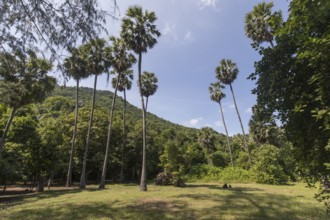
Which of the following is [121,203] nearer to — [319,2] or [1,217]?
[1,217]

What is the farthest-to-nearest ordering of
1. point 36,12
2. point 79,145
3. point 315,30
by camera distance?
point 79,145, point 36,12, point 315,30

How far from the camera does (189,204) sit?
1266 cm

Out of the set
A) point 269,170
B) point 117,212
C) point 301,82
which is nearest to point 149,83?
point 269,170

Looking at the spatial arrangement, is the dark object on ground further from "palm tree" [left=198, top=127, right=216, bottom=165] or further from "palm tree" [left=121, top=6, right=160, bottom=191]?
"palm tree" [left=198, top=127, right=216, bottom=165]

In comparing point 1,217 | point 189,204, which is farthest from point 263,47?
point 1,217

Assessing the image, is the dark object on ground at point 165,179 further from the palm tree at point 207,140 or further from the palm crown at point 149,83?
the palm tree at point 207,140

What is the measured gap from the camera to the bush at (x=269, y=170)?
2777 cm

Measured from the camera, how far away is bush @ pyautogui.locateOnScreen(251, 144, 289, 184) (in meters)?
27.8

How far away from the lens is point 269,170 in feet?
92.7

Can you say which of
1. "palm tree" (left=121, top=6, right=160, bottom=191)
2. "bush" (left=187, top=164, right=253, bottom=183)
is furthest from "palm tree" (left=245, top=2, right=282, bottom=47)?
"bush" (left=187, top=164, right=253, bottom=183)

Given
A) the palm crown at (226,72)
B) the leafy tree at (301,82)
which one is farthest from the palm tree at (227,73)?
the leafy tree at (301,82)

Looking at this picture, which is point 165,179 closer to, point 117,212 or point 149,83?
point 149,83

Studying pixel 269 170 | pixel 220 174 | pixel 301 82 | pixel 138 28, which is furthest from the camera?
pixel 220 174

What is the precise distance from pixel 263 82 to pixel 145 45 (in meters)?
18.1
